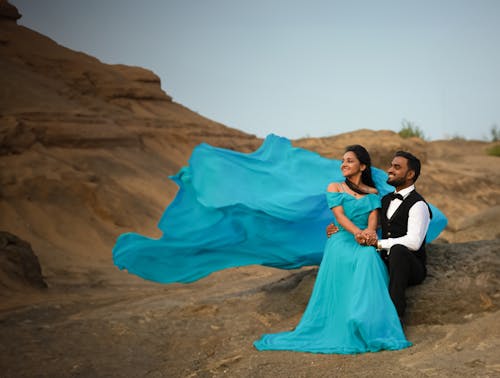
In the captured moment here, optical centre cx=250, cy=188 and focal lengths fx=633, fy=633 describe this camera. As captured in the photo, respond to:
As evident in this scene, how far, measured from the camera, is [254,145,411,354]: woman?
4.54 m

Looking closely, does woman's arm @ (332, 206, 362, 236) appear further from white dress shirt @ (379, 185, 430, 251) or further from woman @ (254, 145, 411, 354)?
white dress shirt @ (379, 185, 430, 251)

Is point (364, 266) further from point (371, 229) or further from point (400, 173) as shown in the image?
point (400, 173)

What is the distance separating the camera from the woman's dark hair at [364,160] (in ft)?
16.9

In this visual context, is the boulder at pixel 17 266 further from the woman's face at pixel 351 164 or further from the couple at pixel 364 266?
the woman's face at pixel 351 164

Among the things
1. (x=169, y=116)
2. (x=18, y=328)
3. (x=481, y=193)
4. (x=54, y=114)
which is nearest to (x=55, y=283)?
(x=18, y=328)

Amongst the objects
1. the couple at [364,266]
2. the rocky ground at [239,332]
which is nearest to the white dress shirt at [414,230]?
the couple at [364,266]

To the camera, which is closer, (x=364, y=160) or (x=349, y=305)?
(x=349, y=305)

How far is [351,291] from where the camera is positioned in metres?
4.77

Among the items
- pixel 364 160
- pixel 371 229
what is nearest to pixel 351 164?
pixel 364 160

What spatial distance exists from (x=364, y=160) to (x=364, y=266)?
93 centimetres

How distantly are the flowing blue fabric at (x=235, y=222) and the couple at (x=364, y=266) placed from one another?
27.6 inches

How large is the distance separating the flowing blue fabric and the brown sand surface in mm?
570

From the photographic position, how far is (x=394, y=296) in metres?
4.76

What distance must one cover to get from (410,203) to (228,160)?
200 cm
